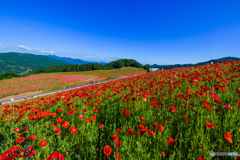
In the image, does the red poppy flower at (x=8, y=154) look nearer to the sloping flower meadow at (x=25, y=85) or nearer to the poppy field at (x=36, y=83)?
the poppy field at (x=36, y=83)

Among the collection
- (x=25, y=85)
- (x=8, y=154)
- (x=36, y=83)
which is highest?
(x=8, y=154)

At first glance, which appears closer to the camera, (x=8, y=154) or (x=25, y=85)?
(x=8, y=154)

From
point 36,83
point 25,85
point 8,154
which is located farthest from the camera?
point 36,83

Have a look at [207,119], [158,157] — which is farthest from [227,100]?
[158,157]

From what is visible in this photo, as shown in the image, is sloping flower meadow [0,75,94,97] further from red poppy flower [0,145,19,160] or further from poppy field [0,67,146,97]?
red poppy flower [0,145,19,160]

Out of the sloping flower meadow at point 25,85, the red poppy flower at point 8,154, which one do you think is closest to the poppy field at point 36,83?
the sloping flower meadow at point 25,85

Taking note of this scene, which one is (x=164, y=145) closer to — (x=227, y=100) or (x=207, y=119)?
(x=207, y=119)

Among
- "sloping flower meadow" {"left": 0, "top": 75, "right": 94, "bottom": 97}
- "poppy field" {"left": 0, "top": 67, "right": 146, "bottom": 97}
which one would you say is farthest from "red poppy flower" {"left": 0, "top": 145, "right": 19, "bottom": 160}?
"sloping flower meadow" {"left": 0, "top": 75, "right": 94, "bottom": 97}

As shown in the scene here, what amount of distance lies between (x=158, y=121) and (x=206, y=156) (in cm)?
97

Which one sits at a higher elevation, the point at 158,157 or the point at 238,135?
the point at 238,135

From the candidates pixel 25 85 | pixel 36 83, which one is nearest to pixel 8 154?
pixel 25 85

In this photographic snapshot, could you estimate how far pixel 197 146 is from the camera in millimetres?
1530

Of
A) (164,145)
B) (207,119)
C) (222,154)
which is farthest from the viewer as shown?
(207,119)

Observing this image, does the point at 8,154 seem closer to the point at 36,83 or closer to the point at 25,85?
the point at 25,85
